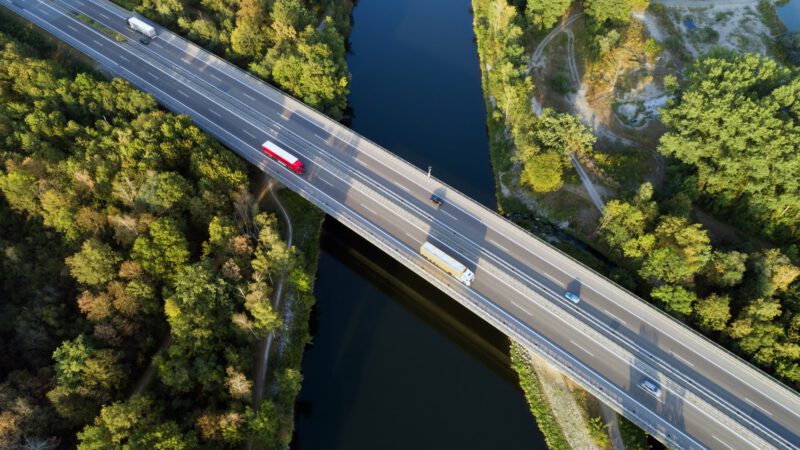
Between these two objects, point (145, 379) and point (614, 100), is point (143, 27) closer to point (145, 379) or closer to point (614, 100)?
point (145, 379)

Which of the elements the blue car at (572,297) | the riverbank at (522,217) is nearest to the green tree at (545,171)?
the riverbank at (522,217)

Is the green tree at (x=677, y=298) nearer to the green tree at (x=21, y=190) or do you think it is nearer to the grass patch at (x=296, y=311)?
the grass patch at (x=296, y=311)

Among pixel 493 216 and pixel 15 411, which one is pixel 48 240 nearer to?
pixel 15 411

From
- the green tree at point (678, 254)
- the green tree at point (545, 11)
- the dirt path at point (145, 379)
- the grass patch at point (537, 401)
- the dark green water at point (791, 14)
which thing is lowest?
the dirt path at point (145, 379)

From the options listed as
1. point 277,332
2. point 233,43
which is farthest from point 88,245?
point 233,43

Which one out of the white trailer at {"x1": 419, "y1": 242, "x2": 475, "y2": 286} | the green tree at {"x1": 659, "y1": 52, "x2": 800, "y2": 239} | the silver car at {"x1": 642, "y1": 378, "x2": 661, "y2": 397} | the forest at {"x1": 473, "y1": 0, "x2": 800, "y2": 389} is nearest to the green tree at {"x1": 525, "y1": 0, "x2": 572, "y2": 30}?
the forest at {"x1": 473, "y1": 0, "x2": 800, "y2": 389}

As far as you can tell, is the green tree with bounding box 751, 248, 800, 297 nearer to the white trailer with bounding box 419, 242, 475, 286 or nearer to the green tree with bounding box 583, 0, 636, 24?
the white trailer with bounding box 419, 242, 475, 286

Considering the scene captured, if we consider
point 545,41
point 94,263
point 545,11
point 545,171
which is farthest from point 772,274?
point 94,263
